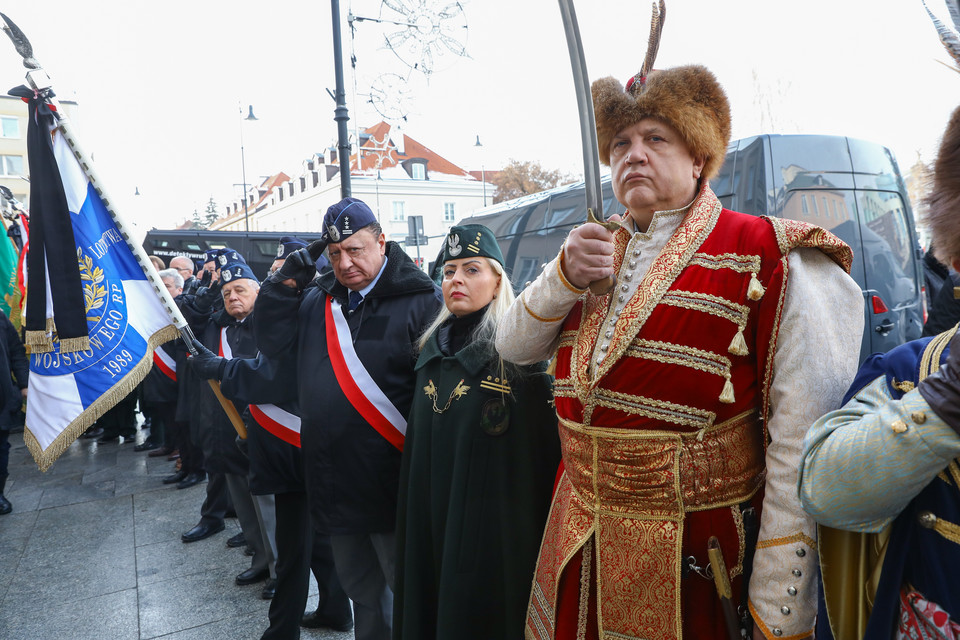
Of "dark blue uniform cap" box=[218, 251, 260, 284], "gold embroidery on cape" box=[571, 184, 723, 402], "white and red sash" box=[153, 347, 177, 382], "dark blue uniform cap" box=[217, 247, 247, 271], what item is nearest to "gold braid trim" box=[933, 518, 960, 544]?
"gold embroidery on cape" box=[571, 184, 723, 402]

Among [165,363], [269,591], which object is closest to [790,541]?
[269,591]

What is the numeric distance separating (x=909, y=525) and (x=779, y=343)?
0.46 meters

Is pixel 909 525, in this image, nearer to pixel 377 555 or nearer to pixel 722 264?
pixel 722 264

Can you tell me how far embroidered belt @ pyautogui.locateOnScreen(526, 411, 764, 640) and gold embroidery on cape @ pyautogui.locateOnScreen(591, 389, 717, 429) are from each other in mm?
35

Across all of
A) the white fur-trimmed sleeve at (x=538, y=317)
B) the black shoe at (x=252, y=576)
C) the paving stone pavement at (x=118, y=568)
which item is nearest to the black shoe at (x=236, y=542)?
the paving stone pavement at (x=118, y=568)

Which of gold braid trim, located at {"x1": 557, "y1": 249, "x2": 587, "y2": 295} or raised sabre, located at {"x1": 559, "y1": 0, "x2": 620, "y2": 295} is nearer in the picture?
raised sabre, located at {"x1": 559, "y1": 0, "x2": 620, "y2": 295}

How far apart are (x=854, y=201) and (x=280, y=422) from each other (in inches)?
202

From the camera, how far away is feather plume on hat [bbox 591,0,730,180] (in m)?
1.62

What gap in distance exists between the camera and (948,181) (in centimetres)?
110

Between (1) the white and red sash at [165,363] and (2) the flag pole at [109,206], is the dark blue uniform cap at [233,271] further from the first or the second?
(1) the white and red sash at [165,363]

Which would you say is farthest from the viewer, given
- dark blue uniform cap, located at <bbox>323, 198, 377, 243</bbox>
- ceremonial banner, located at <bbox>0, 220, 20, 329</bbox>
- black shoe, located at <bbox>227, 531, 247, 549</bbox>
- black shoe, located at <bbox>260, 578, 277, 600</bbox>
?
ceremonial banner, located at <bbox>0, 220, 20, 329</bbox>

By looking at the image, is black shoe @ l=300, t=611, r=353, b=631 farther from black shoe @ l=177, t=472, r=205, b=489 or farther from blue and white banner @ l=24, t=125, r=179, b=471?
black shoe @ l=177, t=472, r=205, b=489

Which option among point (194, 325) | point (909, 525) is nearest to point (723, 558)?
point (909, 525)

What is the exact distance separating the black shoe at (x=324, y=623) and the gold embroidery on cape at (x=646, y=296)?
2.56m
